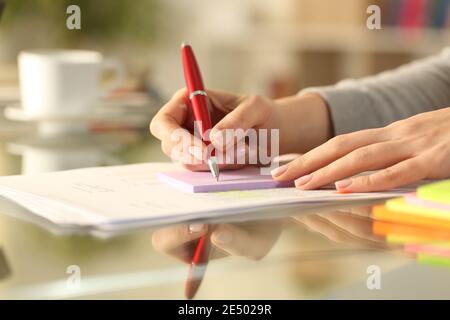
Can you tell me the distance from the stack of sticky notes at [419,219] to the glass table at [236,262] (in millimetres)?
14

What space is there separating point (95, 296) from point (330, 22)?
3.39m

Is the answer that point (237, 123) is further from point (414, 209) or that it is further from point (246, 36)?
point (246, 36)

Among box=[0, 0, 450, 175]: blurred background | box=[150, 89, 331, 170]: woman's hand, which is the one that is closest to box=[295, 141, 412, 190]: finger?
box=[150, 89, 331, 170]: woman's hand

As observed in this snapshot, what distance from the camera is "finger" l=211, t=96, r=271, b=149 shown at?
0.81 meters

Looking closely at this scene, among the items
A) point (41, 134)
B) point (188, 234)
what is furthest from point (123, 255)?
point (41, 134)

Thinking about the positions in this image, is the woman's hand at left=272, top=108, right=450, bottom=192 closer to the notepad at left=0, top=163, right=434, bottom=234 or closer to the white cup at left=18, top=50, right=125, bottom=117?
the notepad at left=0, top=163, right=434, bottom=234

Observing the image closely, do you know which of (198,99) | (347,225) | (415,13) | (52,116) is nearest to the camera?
(347,225)

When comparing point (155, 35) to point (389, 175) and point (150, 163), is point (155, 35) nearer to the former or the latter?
point (150, 163)

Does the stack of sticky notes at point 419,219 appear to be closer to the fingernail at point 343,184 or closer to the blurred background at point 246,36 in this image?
the fingernail at point 343,184

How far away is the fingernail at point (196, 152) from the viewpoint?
0.81 meters

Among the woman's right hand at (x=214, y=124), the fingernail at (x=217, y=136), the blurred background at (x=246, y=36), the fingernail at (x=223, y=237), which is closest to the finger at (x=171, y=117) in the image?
the woman's right hand at (x=214, y=124)

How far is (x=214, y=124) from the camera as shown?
3.07 ft

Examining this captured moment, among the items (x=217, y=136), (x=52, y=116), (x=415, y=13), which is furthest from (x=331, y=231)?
(x=415, y=13)

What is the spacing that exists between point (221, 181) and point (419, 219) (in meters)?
0.21
